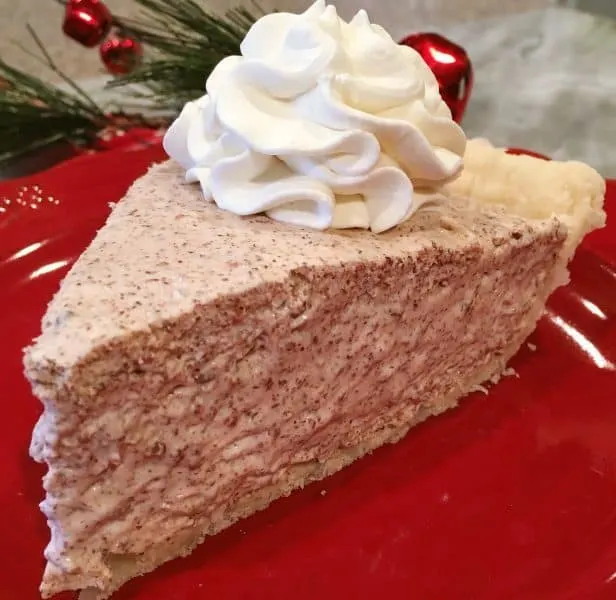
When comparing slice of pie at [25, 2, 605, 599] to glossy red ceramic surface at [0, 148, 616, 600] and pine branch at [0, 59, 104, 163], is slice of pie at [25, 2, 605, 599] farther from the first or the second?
pine branch at [0, 59, 104, 163]

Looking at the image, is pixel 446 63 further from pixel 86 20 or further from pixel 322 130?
pixel 86 20

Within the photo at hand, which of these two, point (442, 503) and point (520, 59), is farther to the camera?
point (520, 59)

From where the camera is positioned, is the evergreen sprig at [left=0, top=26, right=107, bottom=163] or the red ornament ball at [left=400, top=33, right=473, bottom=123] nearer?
the red ornament ball at [left=400, top=33, right=473, bottom=123]

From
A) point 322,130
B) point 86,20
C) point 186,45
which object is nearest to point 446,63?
point 186,45

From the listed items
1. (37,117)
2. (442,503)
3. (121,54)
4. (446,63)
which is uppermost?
(446,63)

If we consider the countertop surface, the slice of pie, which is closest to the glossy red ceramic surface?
the slice of pie

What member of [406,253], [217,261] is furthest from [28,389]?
[406,253]

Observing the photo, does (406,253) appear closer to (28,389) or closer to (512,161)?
(512,161)
